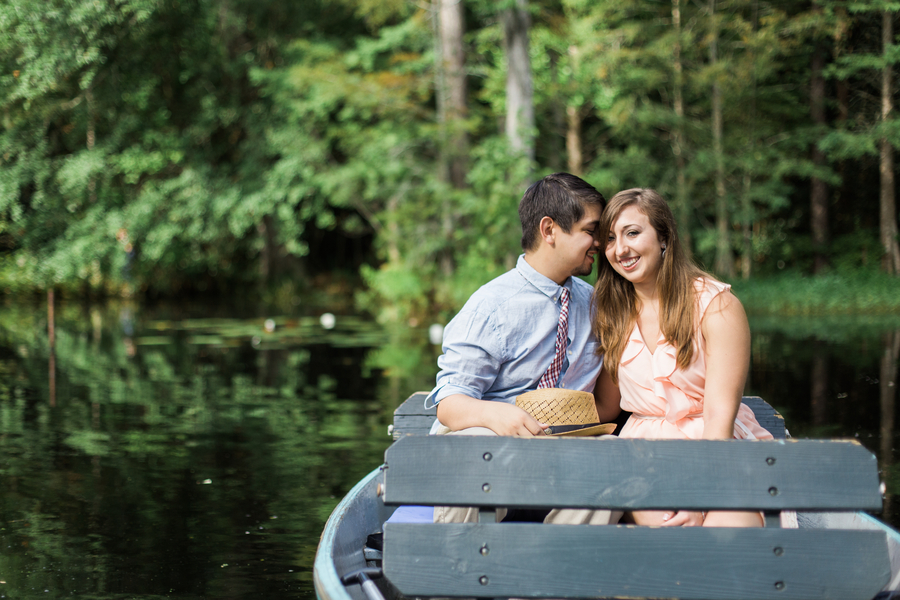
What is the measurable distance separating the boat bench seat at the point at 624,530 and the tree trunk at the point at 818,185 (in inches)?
871

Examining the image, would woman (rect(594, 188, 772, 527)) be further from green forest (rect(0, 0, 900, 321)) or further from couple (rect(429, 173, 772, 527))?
green forest (rect(0, 0, 900, 321))

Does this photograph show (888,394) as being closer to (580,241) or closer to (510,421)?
(580,241)

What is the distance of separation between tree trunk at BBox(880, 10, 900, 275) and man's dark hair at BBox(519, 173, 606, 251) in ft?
63.0

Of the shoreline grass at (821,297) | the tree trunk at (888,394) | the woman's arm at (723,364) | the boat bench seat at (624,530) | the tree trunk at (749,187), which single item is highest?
the tree trunk at (749,187)

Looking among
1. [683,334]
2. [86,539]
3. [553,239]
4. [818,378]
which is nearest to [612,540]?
[683,334]

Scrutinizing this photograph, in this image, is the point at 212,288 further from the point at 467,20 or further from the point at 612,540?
the point at 612,540

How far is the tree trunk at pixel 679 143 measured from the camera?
20984 mm

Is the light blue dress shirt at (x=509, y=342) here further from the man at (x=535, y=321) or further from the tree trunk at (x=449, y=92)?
Result: the tree trunk at (x=449, y=92)

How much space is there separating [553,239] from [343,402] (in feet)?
20.8

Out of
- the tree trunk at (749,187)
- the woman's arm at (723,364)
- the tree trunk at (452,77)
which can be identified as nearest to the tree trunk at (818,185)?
the tree trunk at (749,187)

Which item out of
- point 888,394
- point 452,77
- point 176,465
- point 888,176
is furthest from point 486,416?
point 888,176

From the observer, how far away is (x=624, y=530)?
7.52 ft

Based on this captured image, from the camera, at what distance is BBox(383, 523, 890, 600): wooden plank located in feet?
7.42

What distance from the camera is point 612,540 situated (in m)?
2.30
